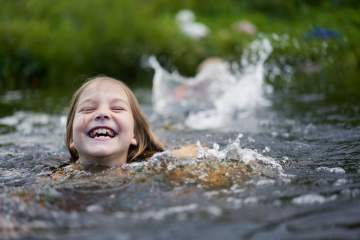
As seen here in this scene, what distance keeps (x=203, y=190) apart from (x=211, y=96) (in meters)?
4.79

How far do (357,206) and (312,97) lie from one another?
4.92m

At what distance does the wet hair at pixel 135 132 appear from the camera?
3377mm

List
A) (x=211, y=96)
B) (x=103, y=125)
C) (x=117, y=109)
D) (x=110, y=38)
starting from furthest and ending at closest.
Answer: (x=110, y=38) < (x=211, y=96) < (x=117, y=109) < (x=103, y=125)

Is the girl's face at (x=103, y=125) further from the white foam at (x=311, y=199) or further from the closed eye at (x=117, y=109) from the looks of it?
the white foam at (x=311, y=199)

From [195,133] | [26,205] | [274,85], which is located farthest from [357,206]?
[274,85]

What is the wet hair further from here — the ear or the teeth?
the teeth

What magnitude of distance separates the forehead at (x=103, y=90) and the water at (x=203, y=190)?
0.39 meters

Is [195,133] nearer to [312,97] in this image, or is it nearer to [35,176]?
[35,176]

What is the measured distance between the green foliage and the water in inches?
267

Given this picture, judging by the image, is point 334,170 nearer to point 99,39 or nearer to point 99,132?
point 99,132

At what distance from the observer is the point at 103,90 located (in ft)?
10.6

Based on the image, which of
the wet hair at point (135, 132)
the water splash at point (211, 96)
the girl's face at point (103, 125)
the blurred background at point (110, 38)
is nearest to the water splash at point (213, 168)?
the girl's face at point (103, 125)

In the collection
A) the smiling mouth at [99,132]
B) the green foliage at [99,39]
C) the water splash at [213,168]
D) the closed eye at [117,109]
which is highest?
the green foliage at [99,39]

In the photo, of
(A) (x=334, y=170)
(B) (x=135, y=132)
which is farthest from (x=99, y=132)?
(A) (x=334, y=170)
